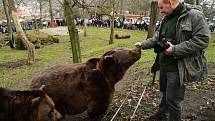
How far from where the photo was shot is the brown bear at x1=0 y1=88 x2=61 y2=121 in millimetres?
5312

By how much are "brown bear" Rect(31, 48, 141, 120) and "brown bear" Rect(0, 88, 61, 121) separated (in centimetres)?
134

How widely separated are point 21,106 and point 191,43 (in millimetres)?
2797

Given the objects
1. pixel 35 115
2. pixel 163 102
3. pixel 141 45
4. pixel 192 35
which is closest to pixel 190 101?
pixel 163 102

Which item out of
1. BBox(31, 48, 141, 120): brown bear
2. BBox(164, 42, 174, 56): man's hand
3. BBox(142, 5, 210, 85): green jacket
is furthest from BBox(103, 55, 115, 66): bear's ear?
BBox(142, 5, 210, 85): green jacket

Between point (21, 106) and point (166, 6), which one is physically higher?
point (166, 6)

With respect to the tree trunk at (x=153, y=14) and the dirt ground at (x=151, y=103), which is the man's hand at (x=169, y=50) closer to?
the dirt ground at (x=151, y=103)

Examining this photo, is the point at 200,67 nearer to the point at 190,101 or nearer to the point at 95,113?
the point at 95,113

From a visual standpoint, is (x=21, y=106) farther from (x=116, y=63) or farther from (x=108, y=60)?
(x=116, y=63)

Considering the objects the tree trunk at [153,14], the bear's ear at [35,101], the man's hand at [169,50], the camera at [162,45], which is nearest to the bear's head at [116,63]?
the camera at [162,45]

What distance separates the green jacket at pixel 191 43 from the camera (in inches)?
212

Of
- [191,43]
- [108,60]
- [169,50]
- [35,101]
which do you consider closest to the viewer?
[35,101]

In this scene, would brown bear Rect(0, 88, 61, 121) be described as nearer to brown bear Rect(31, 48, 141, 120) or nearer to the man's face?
brown bear Rect(31, 48, 141, 120)

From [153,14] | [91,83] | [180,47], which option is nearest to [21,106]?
[91,83]

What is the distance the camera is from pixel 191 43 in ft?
17.8
